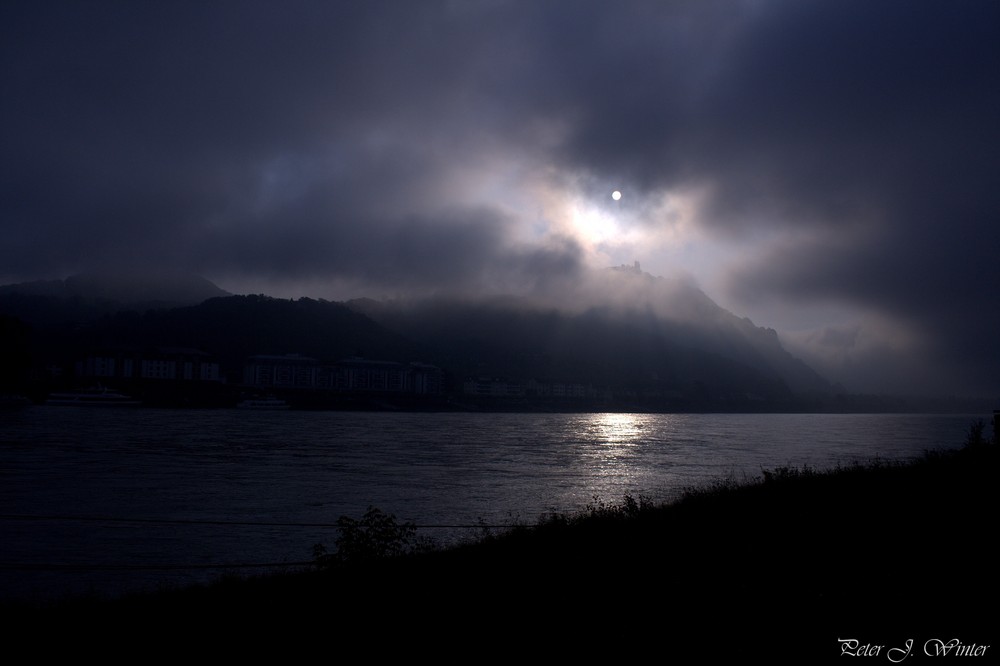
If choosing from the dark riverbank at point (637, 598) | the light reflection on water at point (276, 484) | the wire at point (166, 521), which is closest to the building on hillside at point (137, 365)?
the light reflection on water at point (276, 484)

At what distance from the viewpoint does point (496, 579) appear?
10.2m

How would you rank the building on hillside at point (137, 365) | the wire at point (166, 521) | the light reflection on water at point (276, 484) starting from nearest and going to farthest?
the light reflection on water at point (276, 484)
the wire at point (166, 521)
the building on hillside at point (137, 365)

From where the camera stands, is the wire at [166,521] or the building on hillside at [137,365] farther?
the building on hillside at [137,365]

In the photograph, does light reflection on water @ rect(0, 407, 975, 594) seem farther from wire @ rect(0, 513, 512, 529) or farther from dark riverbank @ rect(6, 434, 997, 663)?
dark riverbank @ rect(6, 434, 997, 663)

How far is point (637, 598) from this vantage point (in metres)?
8.43

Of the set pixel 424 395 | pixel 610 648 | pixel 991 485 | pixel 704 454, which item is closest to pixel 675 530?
pixel 610 648

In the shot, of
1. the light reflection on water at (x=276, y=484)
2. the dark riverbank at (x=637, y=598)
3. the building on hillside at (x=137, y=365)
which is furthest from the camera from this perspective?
the building on hillside at (x=137, y=365)

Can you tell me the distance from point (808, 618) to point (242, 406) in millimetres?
175233

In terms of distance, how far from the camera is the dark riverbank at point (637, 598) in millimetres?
7082

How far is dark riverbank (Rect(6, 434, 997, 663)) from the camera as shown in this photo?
7082mm

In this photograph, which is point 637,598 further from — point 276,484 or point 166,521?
point 276,484

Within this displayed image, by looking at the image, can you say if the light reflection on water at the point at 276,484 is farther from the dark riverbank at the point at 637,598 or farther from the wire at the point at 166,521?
the dark riverbank at the point at 637,598

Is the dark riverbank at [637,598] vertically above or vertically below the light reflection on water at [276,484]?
above

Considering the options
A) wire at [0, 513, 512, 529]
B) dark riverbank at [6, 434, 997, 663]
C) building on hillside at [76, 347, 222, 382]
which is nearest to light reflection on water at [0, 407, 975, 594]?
wire at [0, 513, 512, 529]
